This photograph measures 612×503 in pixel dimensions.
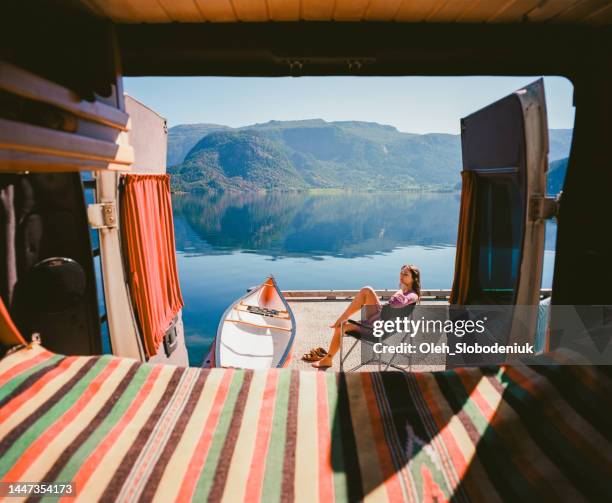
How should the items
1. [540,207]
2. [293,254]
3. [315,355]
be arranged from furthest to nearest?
1. [293,254]
2. [315,355]
3. [540,207]

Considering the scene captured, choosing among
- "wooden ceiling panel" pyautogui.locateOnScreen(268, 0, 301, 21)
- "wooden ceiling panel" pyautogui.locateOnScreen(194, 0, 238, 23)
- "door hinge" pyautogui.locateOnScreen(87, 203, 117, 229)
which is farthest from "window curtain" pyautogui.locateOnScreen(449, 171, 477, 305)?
"door hinge" pyautogui.locateOnScreen(87, 203, 117, 229)

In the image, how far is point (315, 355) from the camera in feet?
19.2

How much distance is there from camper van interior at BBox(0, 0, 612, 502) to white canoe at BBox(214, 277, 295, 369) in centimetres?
177

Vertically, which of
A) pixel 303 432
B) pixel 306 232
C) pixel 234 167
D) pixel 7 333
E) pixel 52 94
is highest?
pixel 234 167

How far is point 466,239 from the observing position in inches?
152

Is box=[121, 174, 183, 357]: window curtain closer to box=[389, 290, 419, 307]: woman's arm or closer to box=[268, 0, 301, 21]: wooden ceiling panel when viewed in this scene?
box=[268, 0, 301, 21]: wooden ceiling panel

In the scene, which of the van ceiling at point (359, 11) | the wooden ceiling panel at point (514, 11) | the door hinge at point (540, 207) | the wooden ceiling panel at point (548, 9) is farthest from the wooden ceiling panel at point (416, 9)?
the door hinge at point (540, 207)

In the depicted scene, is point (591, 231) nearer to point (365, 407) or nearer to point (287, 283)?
point (365, 407)

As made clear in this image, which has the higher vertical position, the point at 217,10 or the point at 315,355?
the point at 217,10

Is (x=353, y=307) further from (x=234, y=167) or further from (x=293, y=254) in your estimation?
(x=234, y=167)

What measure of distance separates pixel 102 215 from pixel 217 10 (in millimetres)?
1900

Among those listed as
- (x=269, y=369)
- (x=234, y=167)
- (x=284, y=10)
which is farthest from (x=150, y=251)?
(x=234, y=167)

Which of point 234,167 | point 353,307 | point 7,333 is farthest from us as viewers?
point 234,167

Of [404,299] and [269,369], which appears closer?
[269,369]
